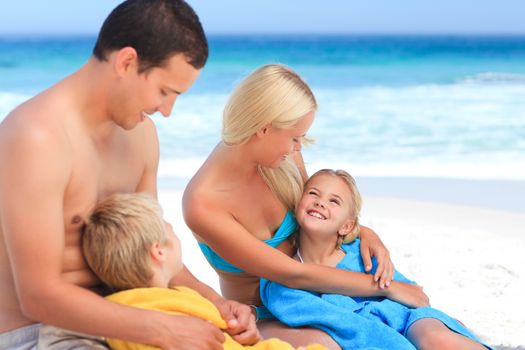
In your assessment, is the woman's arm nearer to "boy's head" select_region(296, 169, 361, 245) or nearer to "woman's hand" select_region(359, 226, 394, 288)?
"woman's hand" select_region(359, 226, 394, 288)

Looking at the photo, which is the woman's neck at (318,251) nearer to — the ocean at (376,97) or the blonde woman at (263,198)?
the blonde woman at (263,198)

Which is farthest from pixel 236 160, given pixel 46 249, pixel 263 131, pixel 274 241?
pixel 46 249

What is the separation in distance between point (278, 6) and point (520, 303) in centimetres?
2612

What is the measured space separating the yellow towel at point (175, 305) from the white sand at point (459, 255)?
173 centimetres

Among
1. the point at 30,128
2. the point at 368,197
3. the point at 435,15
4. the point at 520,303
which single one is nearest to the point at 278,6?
the point at 435,15

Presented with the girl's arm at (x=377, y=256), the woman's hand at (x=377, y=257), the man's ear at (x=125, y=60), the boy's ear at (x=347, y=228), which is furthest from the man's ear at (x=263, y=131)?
the man's ear at (x=125, y=60)

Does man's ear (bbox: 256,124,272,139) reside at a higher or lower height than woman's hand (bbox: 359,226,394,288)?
higher

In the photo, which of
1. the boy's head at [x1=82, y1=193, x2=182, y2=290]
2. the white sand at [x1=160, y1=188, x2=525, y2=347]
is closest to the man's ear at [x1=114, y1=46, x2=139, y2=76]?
the boy's head at [x1=82, y1=193, x2=182, y2=290]

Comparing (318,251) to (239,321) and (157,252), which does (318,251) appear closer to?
(239,321)

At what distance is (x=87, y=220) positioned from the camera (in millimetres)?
2537

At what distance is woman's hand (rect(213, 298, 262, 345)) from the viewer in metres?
2.67

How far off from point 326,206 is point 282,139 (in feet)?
1.09

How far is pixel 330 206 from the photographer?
10.9 feet

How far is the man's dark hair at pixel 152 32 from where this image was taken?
2.40 meters
